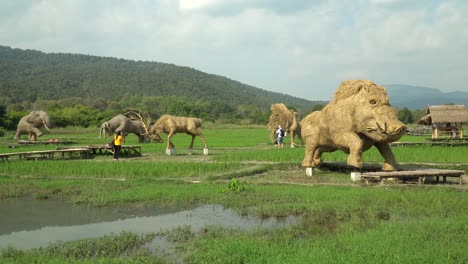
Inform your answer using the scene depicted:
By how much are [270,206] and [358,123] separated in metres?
4.73

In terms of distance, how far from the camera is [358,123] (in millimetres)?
13008

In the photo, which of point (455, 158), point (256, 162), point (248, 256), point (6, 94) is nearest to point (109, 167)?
point (256, 162)

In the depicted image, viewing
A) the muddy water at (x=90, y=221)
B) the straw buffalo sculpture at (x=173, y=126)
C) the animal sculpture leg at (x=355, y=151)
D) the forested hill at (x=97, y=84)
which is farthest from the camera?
the forested hill at (x=97, y=84)

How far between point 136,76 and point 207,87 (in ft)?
77.0

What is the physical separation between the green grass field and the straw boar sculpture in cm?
117

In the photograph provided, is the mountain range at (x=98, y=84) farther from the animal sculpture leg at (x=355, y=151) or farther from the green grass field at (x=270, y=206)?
the animal sculpture leg at (x=355, y=151)

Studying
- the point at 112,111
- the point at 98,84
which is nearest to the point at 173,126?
the point at 112,111

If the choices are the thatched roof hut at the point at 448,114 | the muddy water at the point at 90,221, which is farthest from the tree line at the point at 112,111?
the muddy water at the point at 90,221

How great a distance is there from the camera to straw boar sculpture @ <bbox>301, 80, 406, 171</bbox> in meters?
12.7

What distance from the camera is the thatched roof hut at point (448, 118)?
1268 inches

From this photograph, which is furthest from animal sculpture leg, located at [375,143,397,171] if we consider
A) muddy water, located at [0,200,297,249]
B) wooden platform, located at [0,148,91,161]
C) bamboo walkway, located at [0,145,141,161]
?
wooden platform, located at [0,148,91,161]

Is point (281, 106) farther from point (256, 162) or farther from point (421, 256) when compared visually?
point (421, 256)

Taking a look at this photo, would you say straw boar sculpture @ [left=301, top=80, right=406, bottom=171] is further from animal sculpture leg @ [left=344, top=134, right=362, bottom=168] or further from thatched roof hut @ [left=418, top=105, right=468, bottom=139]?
thatched roof hut @ [left=418, top=105, right=468, bottom=139]

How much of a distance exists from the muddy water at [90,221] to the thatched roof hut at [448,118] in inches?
1072
